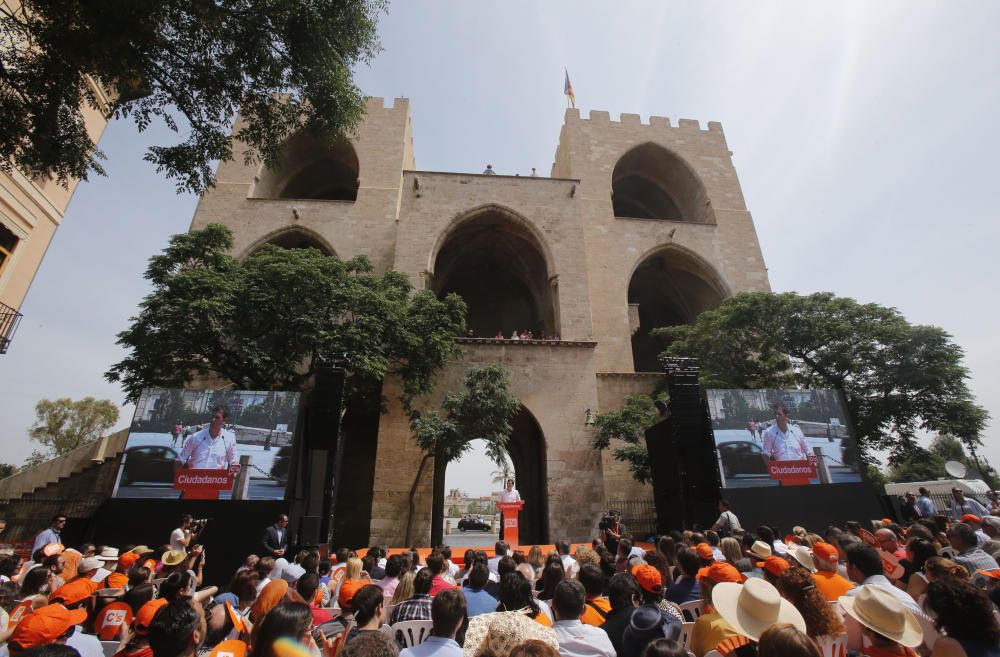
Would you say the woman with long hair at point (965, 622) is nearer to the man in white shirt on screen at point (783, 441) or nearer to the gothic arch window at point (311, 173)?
the man in white shirt on screen at point (783, 441)

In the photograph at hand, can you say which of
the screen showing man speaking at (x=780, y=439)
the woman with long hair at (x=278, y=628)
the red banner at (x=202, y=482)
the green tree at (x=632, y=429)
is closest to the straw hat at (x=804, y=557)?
the woman with long hair at (x=278, y=628)

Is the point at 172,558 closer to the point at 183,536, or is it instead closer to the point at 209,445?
the point at 183,536

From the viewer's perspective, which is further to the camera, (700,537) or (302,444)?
(302,444)

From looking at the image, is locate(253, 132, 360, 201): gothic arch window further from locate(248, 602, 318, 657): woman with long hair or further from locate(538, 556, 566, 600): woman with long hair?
locate(248, 602, 318, 657): woman with long hair

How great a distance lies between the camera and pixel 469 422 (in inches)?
508

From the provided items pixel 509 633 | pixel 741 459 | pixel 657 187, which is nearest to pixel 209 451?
pixel 509 633

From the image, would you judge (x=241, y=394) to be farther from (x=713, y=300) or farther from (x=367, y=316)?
(x=713, y=300)

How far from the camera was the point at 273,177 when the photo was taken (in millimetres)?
20281

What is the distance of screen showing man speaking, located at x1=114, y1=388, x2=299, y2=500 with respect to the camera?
30.0 ft

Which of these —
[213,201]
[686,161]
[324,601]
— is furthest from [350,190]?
[324,601]

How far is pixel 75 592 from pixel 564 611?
13.0 ft

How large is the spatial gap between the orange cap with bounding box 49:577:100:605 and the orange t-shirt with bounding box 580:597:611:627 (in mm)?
3975

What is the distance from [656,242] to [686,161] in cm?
527

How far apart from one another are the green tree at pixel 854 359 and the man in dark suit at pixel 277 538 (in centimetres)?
1093
